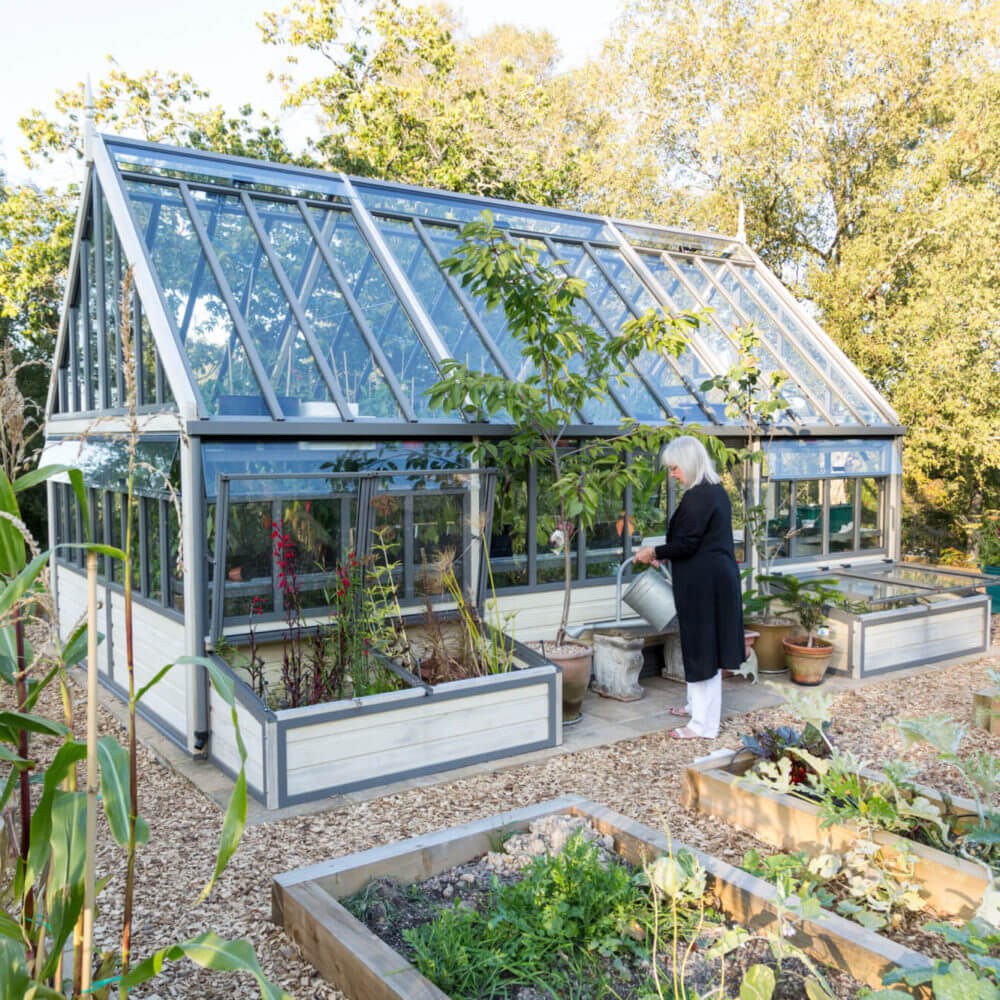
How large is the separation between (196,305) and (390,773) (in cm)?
360

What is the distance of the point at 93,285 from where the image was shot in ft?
26.4

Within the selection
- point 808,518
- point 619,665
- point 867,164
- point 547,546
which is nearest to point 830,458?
point 808,518

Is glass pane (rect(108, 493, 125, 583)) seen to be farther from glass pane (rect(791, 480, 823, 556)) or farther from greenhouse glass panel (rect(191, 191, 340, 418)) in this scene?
glass pane (rect(791, 480, 823, 556))

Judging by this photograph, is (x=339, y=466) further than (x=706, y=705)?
Yes

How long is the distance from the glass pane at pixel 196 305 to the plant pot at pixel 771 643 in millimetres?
4758

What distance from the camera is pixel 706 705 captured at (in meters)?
5.91

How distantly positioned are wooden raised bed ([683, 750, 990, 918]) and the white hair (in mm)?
1917

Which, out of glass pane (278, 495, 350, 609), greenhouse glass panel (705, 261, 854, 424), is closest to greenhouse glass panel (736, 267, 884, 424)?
greenhouse glass panel (705, 261, 854, 424)

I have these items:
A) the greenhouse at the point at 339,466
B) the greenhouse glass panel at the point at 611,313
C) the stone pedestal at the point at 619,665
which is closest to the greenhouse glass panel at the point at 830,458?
the greenhouse at the point at 339,466

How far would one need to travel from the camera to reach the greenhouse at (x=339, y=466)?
551 cm

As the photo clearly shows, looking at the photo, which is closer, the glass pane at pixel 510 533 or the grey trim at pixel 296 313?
the grey trim at pixel 296 313

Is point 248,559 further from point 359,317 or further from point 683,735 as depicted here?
point 683,735

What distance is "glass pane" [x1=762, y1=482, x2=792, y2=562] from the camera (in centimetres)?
892

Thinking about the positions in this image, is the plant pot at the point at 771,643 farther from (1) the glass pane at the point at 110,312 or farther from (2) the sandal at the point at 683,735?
(1) the glass pane at the point at 110,312
